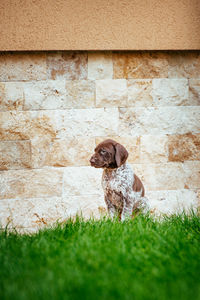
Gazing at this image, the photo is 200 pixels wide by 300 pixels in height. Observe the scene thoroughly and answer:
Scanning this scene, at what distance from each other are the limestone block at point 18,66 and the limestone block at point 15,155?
3.16 ft

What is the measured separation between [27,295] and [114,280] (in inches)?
23.2

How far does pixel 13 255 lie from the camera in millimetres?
2580

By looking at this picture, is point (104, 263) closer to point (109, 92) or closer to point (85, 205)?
point (85, 205)

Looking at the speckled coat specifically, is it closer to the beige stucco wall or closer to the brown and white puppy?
the brown and white puppy

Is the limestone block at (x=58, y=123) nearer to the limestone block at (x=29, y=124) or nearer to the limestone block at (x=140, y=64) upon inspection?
the limestone block at (x=29, y=124)

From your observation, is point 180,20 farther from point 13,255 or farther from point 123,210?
point 13,255

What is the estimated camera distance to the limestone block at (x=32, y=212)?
4152mm

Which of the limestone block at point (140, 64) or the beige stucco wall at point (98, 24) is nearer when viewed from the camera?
the beige stucco wall at point (98, 24)

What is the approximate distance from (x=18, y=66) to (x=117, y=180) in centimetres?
228

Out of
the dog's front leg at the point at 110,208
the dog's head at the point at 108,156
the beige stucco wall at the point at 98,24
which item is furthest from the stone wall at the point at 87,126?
the dog's head at the point at 108,156

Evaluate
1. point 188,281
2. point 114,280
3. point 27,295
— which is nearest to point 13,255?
point 27,295

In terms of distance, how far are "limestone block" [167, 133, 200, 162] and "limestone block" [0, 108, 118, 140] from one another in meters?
0.91

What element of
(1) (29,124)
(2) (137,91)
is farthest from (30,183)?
(2) (137,91)

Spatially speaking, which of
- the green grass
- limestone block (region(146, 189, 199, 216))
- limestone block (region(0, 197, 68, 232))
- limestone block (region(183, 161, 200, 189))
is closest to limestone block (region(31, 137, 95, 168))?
limestone block (region(0, 197, 68, 232))
